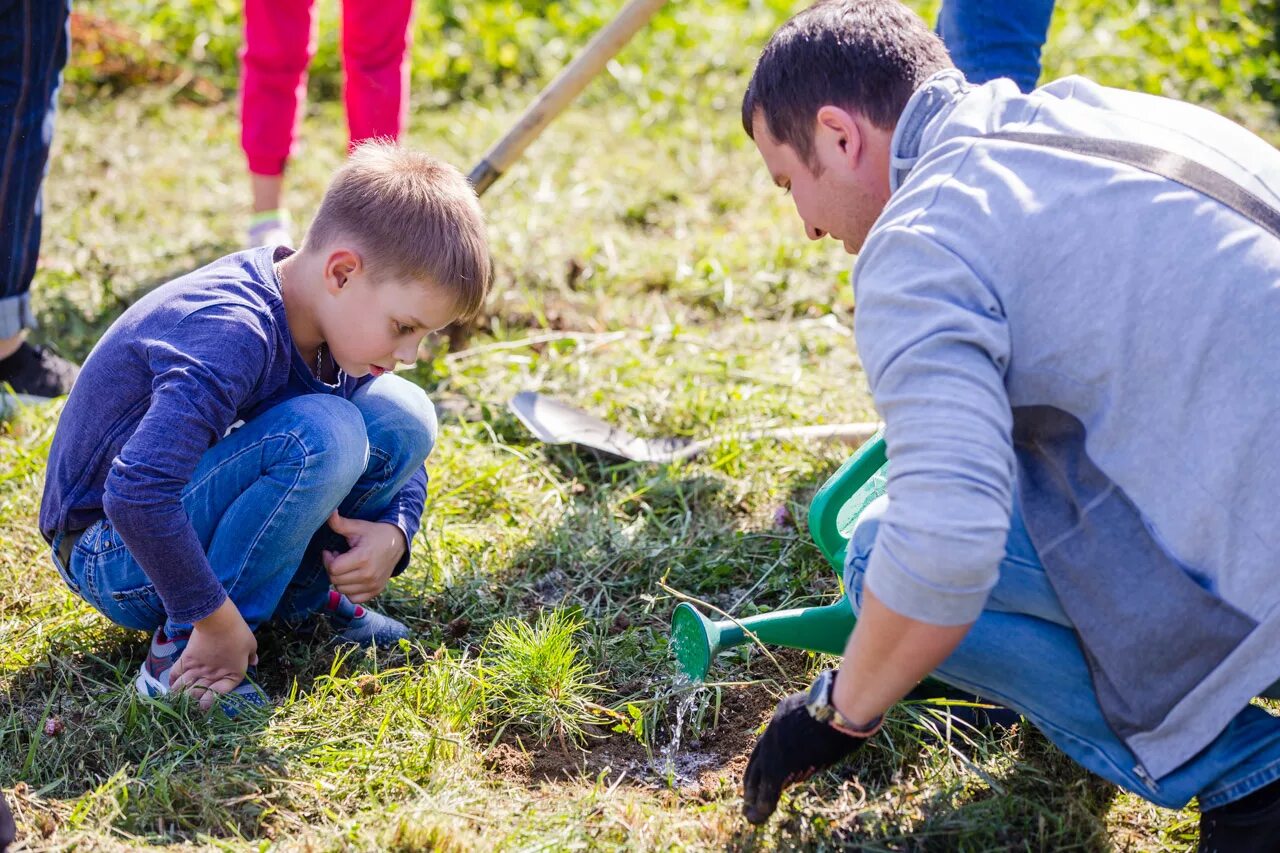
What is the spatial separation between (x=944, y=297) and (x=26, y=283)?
98.2 inches

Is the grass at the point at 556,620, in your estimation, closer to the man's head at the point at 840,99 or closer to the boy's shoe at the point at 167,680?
the boy's shoe at the point at 167,680

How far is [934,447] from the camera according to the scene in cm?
145

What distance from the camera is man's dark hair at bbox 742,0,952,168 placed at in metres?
1.78

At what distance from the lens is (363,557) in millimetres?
2234

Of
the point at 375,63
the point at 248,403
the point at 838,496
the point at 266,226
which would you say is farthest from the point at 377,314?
the point at 266,226

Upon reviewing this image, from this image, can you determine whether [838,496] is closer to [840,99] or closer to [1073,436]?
[1073,436]

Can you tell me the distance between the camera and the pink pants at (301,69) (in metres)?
3.65

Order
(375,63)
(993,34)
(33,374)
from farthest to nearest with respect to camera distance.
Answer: (375,63) → (33,374) → (993,34)

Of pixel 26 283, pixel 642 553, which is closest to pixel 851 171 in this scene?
pixel 642 553

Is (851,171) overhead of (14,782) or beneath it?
overhead

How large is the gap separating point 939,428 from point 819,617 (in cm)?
66

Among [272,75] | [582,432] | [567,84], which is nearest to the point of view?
[582,432]

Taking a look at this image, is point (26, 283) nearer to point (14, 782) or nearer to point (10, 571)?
point (10, 571)

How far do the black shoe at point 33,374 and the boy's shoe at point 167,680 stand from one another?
1.32m
